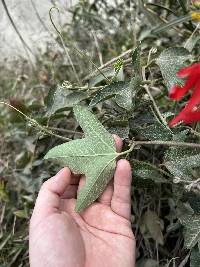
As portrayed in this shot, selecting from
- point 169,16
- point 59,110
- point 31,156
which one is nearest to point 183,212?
point 59,110

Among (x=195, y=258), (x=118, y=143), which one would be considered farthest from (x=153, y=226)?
(x=118, y=143)

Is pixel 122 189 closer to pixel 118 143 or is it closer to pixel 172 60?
pixel 118 143

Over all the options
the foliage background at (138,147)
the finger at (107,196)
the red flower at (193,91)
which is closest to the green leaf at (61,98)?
the foliage background at (138,147)

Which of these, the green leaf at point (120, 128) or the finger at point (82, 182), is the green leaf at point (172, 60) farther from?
the finger at point (82, 182)

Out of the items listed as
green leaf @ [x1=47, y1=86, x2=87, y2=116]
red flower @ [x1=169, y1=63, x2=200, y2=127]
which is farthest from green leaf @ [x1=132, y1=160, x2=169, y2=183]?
red flower @ [x1=169, y1=63, x2=200, y2=127]

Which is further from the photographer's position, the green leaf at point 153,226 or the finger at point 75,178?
the green leaf at point 153,226

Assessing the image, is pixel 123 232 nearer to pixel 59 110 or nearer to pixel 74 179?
pixel 74 179

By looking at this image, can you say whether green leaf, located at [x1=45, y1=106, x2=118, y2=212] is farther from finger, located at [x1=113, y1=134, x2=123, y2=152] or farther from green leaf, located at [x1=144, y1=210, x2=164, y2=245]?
green leaf, located at [x1=144, y1=210, x2=164, y2=245]
